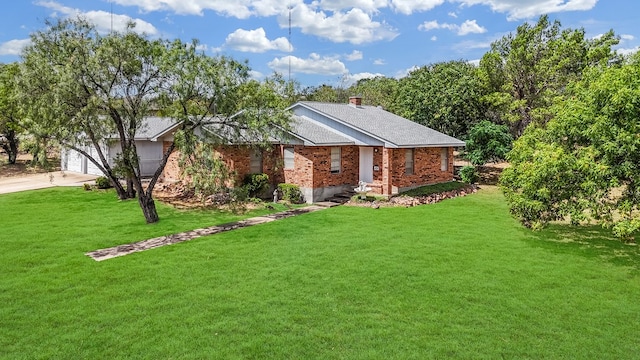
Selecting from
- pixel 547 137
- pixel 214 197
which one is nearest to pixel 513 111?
pixel 547 137

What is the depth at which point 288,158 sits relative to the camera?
888 inches

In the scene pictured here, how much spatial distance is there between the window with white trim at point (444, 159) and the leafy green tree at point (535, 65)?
7.34 m

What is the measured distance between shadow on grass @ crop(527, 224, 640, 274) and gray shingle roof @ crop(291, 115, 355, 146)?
421 inches

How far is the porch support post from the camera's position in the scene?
2178cm

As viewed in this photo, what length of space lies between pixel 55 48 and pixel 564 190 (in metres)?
18.2

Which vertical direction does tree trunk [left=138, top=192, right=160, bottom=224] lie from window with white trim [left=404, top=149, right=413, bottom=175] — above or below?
below

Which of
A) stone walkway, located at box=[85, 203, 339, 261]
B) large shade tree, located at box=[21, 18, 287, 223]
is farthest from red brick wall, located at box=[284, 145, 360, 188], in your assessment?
large shade tree, located at box=[21, 18, 287, 223]

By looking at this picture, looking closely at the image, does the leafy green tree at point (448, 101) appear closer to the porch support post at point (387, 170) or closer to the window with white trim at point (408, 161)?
the window with white trim at point (408, 161)

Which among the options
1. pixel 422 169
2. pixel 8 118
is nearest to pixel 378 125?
pixel 422 169

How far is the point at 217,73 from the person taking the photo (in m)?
15.2

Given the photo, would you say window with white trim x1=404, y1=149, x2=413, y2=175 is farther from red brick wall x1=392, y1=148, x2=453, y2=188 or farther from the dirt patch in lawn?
the dirt patch in lawn

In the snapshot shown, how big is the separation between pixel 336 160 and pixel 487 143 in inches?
449

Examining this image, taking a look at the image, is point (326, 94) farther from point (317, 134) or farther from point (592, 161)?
point (592, 161)

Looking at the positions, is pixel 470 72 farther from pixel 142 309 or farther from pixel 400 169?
pixel 142 309
